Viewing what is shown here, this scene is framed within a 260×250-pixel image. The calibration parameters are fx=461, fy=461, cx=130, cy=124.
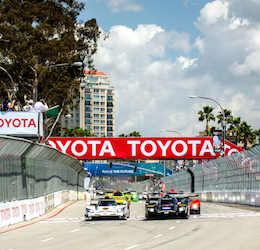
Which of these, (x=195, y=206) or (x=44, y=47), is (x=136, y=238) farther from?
(x=44, y=47)

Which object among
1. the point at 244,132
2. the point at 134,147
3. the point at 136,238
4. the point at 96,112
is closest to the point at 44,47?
the point at 134,147

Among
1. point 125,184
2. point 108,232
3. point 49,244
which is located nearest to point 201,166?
point 108,232

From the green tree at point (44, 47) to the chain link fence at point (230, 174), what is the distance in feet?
51.6

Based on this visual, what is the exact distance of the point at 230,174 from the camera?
37.8 metres

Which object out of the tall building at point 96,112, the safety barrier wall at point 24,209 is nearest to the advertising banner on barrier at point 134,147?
the safety barrier wall at point 24,209

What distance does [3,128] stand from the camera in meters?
26.4

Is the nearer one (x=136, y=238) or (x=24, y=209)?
(x=136, y=238)

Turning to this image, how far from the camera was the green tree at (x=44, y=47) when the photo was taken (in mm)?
42500

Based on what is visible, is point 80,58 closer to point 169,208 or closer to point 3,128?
point 3,128

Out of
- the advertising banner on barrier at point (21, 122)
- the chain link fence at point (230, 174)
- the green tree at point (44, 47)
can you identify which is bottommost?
the chain link fence at point (230, 174)

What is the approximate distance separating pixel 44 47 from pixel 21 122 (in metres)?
17.6

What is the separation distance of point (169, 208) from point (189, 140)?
3208 cm

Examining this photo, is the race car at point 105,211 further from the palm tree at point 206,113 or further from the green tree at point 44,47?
the palm tree at point 206,113

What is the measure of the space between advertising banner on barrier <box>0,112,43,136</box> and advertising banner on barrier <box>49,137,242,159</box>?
26.2 metres
